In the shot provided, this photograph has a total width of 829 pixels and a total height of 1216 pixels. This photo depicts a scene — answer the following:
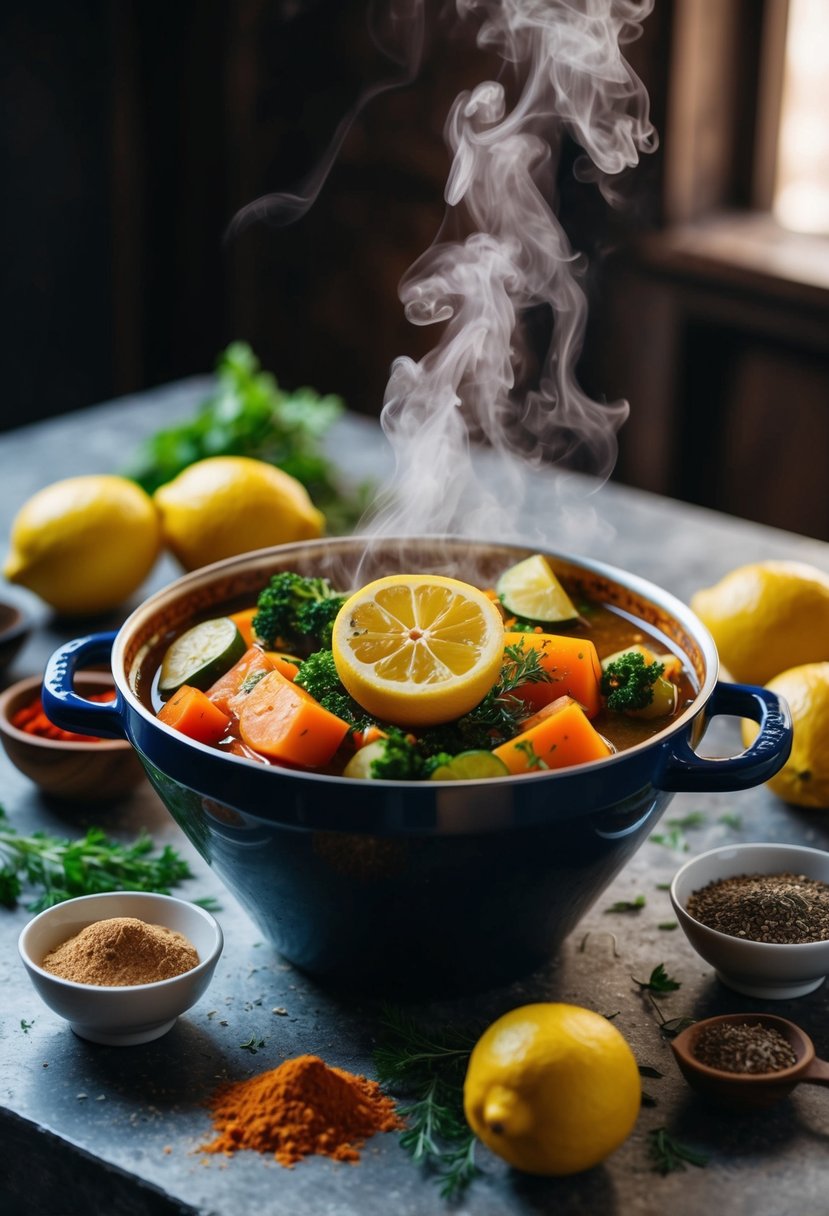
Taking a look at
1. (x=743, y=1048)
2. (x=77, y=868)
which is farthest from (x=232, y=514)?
(x=743, y=1048)

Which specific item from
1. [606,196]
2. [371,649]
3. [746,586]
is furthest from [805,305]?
[371,649]

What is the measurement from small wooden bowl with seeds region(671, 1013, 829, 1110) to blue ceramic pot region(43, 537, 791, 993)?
19cm

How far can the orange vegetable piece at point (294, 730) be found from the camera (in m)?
1.35

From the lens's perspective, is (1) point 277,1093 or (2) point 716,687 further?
(2) point 716,687

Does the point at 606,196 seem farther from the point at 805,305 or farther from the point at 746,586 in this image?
Result: the point at 746,586

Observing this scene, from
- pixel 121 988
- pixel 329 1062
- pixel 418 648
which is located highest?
pixel 418 648

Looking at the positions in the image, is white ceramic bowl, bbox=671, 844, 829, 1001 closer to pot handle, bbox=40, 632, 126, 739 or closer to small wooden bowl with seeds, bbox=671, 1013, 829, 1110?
small wooden bowl with seeds, bbox=671, 1013, 829, 1110

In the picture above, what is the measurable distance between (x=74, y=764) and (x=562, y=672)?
0.72m

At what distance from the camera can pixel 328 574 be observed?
182 centimetres

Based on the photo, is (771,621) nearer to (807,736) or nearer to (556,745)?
(807,736)

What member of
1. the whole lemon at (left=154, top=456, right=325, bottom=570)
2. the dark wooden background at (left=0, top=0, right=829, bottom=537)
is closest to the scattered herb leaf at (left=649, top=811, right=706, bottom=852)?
the whole lemon at (left=154, top=456, right=325, bottom=570)

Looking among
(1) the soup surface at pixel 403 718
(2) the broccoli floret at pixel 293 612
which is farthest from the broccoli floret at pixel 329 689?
(2) the broccoli floret at pixel 293 612

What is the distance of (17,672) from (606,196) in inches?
108

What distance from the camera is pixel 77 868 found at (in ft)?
5.47
